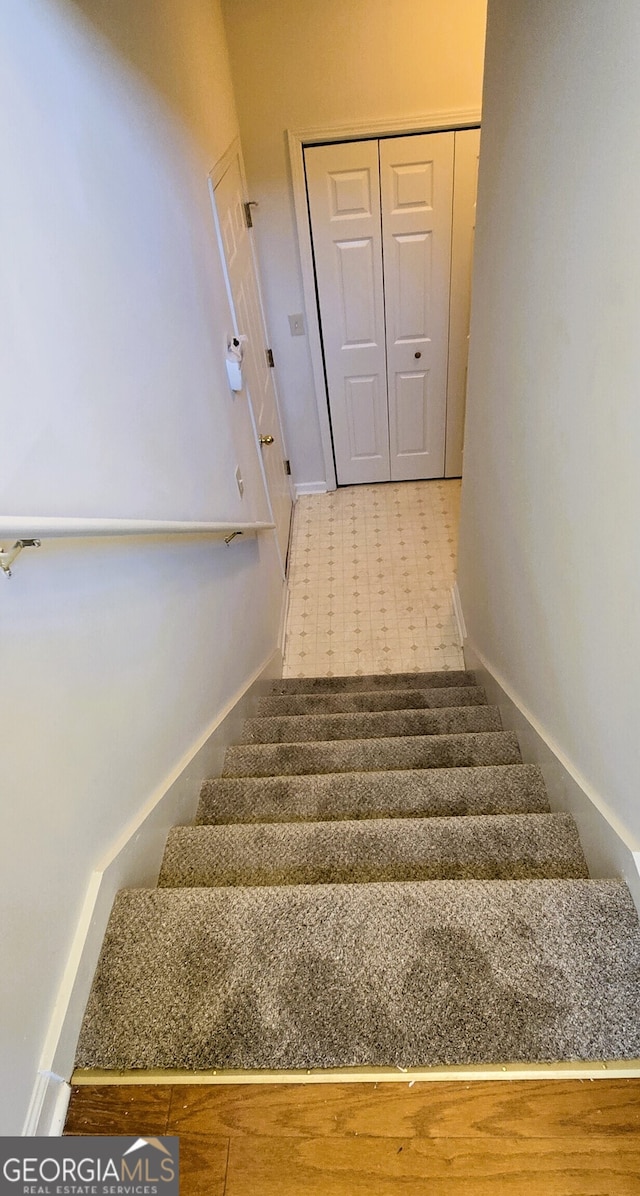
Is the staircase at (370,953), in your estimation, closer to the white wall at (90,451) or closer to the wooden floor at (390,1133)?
the wooden floor at (390,1133)

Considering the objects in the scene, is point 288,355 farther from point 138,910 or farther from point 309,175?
point 138,910

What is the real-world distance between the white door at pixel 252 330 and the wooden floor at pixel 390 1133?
2.62 m

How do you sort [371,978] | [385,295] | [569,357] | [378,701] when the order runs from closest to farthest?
1. [371,978]
2. [569,357]
3. [378,701]
4. [385,295]

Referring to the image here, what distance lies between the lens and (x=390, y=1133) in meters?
0.85

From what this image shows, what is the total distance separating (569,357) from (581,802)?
3.07 feet

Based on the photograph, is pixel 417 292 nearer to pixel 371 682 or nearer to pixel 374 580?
pixel 374 580

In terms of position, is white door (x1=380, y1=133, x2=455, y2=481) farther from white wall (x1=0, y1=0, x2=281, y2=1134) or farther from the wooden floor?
the wooden floor

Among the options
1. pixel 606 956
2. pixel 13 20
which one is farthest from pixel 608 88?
pixel 606 956

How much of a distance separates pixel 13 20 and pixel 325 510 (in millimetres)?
3417

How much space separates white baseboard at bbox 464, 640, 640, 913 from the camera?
42.9 inches

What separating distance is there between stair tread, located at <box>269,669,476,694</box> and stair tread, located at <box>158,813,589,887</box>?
1.41 m

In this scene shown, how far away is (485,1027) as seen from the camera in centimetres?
90

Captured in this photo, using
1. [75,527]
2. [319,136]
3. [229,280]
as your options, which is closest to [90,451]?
[75,527]

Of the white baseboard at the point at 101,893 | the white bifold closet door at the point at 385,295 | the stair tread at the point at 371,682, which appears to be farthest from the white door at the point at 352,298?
the white baseboard at the point at 101,893
